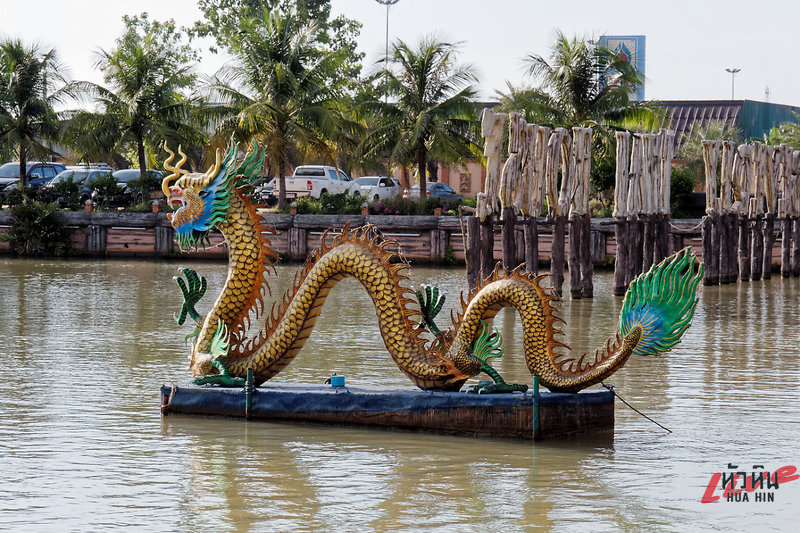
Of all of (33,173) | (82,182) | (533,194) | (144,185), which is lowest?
(533,194)

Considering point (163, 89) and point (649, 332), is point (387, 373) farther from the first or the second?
point (163, 89)

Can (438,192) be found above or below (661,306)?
above

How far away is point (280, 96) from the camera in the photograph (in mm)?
36562

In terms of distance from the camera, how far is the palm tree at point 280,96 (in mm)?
36125

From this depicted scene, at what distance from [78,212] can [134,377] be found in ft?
78.1

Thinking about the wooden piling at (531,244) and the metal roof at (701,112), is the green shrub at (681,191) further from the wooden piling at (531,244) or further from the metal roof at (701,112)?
the metal roof at (701,112)

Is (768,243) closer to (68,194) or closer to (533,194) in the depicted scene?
(533,194)

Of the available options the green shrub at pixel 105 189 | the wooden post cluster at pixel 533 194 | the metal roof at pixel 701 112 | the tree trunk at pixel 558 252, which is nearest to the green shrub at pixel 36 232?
the green shrub at pixel 105 189

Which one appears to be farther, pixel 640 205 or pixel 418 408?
pixel 640 205

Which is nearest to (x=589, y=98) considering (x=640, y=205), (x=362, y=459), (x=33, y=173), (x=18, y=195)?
(x=640, y=205)

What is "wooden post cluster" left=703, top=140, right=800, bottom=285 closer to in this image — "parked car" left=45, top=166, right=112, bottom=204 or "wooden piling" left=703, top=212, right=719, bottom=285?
"wooden piling" left=703, top=212, right=719, bottom=285

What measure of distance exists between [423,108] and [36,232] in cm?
1239

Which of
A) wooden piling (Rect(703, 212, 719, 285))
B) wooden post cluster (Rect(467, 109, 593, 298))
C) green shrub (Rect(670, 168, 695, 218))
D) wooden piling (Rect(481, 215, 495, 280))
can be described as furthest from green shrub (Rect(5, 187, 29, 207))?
wooden piling (Rect(703, 212, 719, 285))

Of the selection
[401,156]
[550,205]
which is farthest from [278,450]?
[401,156]
